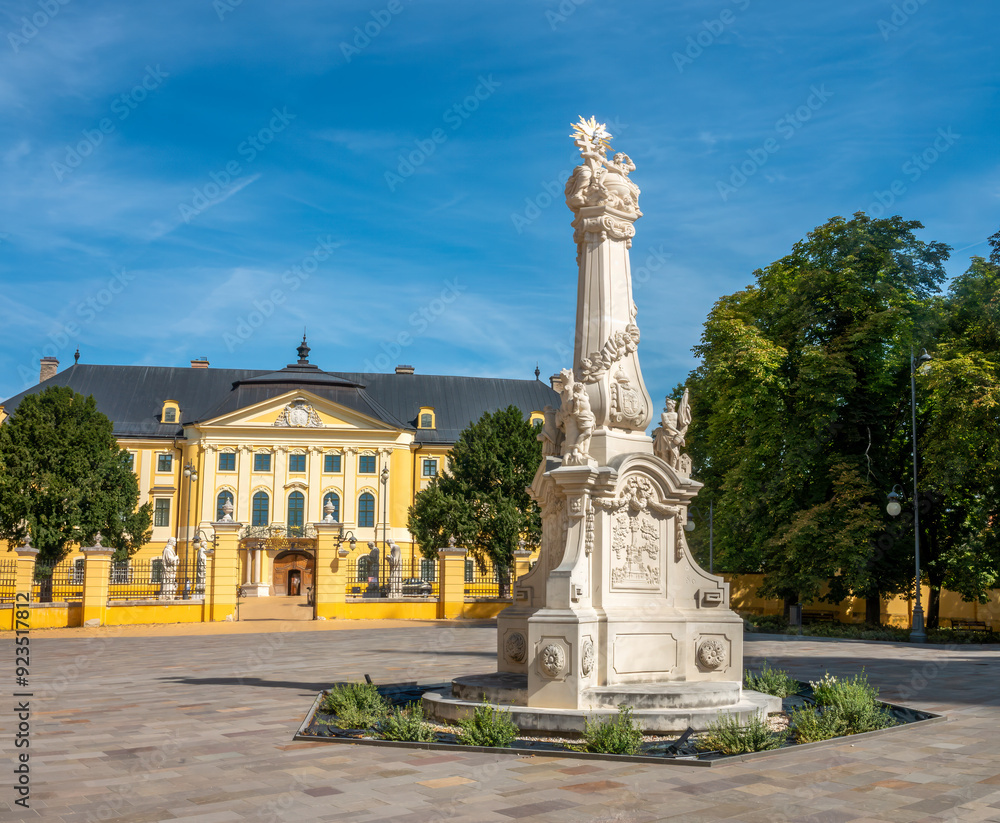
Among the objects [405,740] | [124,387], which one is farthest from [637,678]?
[124,387]

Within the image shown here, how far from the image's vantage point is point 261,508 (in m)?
60.4

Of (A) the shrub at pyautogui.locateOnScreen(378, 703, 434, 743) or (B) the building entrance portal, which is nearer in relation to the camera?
(A) the shrub at pyautogui.locateOnScreen(378, 703, 434, 743)

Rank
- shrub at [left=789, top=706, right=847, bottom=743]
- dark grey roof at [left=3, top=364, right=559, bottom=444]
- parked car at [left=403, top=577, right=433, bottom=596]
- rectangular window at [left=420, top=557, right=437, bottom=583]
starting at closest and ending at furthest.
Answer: shrub at [left=789, top=706, right=847, bottom=743], parked car at [left=403, top=577, right=433, bottom=596], rectangular window at [left=420, top=557, right=437, bottom=583], dark grey roof at [left=3, top=364, right=559, bottom=444]

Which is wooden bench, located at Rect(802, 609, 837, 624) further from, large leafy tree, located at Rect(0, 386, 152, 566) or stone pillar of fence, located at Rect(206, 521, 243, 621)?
large leafy tree, located at Rect(0, 386, 152, 566)

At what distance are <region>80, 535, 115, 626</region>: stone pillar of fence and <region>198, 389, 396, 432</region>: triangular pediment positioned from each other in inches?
1226

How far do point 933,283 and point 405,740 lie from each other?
81.5 ft

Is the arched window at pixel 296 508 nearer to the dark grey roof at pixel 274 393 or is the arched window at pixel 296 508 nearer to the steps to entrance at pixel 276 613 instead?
the dark grey roof at pixel 274 393

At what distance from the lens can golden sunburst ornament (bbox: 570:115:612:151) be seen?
12188 millimetres

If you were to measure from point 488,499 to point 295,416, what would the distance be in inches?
914

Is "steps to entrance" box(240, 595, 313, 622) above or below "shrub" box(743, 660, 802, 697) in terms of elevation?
below

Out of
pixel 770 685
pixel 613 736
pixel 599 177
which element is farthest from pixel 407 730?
pixel 599 177

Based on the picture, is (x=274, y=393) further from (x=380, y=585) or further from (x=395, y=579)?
(x=395, y=579)

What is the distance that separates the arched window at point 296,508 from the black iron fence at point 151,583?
27.5 metres

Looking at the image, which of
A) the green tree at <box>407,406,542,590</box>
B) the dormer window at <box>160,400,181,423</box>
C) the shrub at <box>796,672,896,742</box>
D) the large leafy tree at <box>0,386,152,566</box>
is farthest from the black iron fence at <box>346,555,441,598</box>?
the dormer window at <box>160,400,181,423</box>
